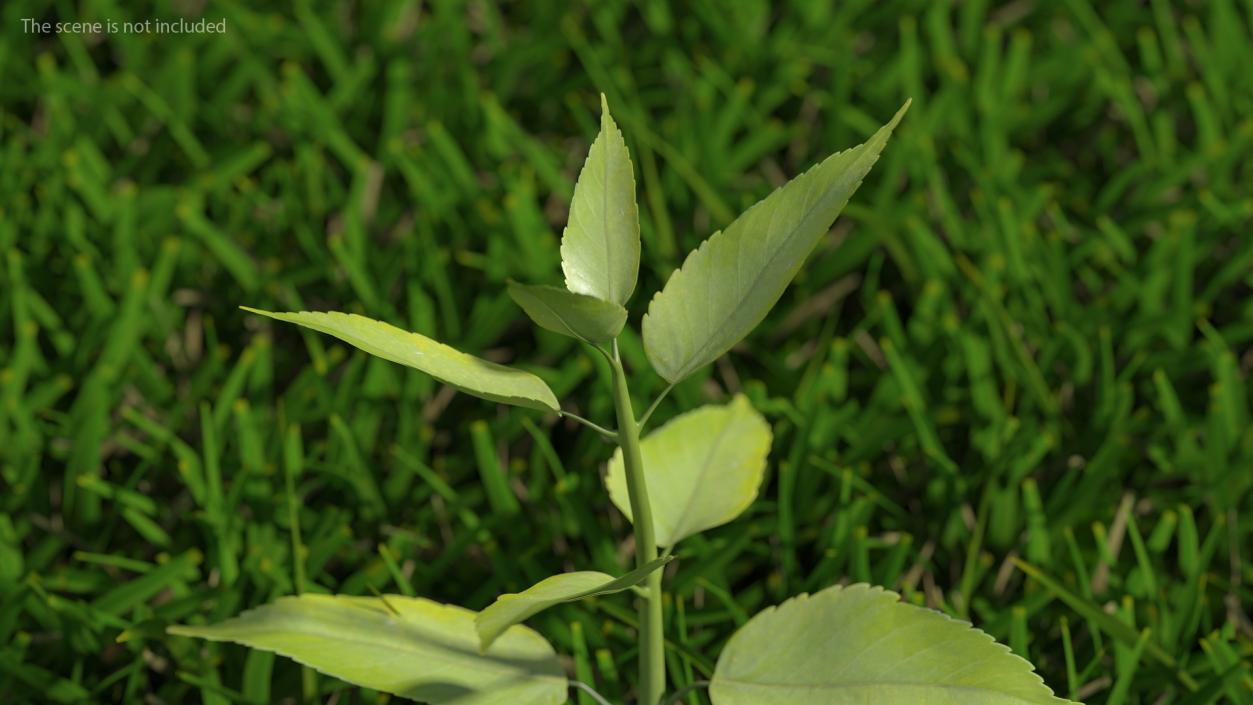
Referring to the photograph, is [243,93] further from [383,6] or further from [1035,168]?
[1035,168]

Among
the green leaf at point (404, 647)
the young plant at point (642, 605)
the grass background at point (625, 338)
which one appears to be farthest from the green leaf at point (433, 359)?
the grass background at point (625, 338)

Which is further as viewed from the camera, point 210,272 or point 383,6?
point 383,6

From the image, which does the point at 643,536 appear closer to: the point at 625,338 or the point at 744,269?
the point at 744,269

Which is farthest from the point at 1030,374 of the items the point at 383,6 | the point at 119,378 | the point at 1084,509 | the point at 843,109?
the point at 383,6

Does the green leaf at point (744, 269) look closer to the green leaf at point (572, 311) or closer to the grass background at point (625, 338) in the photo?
the green leaf at point (572, 311)

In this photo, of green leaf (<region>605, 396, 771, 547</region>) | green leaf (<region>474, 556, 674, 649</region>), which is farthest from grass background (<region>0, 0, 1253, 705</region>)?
green leaf (<region>474, 556, 674, 649</region>)

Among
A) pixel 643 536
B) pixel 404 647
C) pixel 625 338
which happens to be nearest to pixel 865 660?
pixel 643 536
